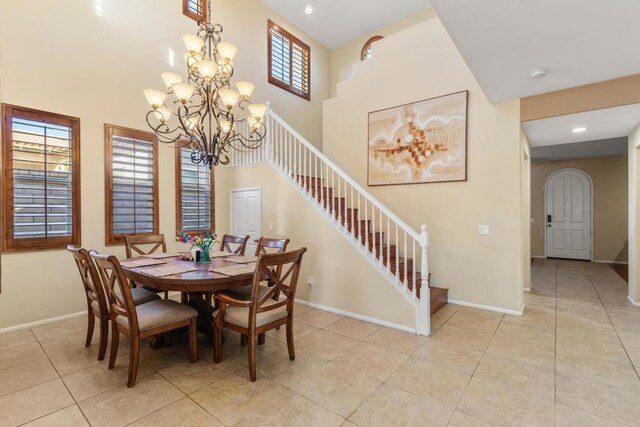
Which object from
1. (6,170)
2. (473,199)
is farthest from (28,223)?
(473,199)

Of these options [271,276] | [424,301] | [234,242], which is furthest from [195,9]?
[424,301]

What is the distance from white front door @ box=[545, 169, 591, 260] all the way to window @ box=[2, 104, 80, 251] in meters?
10.6

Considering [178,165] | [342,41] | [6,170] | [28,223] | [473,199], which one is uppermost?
[342,41]

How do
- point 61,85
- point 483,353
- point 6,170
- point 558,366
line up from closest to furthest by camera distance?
point 558,366, point 483,353, point 6,170, point 61,85

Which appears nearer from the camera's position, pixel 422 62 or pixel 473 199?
pixel 473 199

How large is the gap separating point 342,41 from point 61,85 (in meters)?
6.02

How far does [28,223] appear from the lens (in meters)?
3.46

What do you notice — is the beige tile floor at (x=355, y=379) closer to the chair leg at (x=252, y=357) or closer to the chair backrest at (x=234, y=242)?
the chair leg at (x=252, y=357)

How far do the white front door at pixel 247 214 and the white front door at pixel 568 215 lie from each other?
8.09 metres

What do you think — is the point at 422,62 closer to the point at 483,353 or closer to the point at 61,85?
the point at 483,353

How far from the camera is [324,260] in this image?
13.6 ft

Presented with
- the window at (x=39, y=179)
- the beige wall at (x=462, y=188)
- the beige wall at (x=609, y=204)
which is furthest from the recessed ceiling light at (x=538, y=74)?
the beige wall at (x=609, y=204)

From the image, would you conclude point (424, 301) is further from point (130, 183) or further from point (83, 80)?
point (83, 80)

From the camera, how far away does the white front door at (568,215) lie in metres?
7.85
